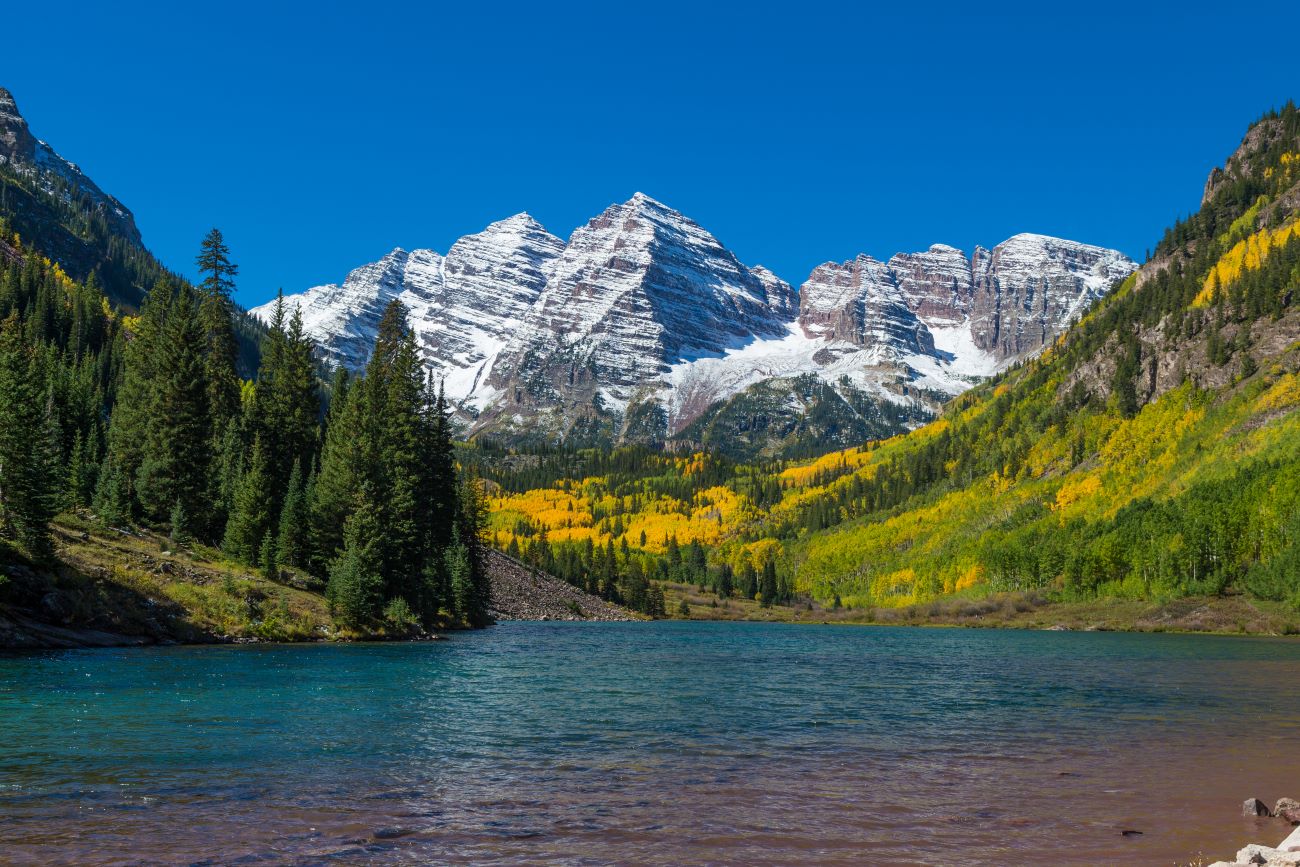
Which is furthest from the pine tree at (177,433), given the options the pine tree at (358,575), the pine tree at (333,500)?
the pine tree at (358,575)

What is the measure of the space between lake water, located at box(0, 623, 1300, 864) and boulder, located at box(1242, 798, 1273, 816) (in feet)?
1.37

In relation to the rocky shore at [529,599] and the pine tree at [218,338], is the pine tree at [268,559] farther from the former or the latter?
the rocky shore at [529,599]

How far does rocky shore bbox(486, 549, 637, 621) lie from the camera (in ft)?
556

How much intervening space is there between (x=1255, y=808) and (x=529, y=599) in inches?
6477

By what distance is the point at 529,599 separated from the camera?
179375mm

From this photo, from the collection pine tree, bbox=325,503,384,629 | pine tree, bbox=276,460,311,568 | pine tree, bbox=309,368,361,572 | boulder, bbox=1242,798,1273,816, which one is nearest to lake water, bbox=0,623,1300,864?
boulder, bbox=1242,798,1273,816

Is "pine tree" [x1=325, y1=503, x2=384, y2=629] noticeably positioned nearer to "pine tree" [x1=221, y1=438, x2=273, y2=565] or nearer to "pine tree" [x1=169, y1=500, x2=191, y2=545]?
"pine tree" [x1=221, y1=438, x2=273, y2=565]

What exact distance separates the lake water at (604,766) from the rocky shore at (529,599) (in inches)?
4563

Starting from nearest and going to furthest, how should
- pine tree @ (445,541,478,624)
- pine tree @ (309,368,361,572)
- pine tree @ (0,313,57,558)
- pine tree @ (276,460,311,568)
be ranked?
pine tree @ (0,313,57,558) → pine tree @ (276,460,311,568) → pine tree @ (309,368,361,572) → pine tree @ (445,541,478,624)

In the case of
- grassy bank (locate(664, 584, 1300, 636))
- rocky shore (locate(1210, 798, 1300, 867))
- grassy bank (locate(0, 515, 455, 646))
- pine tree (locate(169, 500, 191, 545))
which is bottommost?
grassy bank (locate(664, 584, 1300, 636))

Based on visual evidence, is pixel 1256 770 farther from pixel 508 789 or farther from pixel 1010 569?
pixel 1010 569

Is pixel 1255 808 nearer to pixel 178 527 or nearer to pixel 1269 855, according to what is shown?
pixel 1269 855

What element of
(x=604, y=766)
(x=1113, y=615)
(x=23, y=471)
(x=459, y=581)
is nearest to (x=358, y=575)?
(x=23, y=471)

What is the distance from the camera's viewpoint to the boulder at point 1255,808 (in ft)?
68.1
